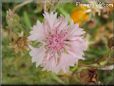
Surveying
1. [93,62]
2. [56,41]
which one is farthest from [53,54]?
[93,62]

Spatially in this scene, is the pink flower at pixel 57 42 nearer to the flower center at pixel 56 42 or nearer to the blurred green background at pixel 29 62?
the flower center at pixel 56 42

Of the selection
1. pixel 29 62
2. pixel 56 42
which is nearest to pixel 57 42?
pixel 56 42

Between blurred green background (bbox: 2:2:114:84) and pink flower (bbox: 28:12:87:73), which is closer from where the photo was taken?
pink flower (bbox: 28:12:87:73)

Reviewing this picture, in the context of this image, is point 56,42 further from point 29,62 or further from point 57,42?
point 29,62

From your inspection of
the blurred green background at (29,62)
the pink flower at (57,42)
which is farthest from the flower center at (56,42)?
the blurred green background at (29,62)

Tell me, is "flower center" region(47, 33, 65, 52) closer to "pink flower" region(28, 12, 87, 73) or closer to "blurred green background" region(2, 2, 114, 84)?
"pink flower" region(28, 12, 87, 73)

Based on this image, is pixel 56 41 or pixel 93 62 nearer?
pixel 56 41

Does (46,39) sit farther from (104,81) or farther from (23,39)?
(104,81)

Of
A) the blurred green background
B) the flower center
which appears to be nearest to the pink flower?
the flower center
